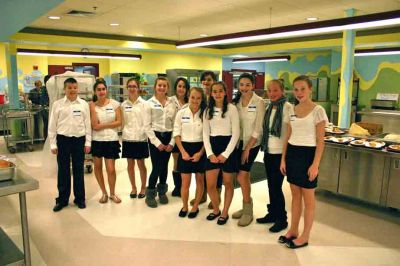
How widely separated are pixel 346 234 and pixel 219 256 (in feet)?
4.76

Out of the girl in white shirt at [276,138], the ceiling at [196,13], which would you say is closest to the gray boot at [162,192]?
the girl in white shirt at [276,138]

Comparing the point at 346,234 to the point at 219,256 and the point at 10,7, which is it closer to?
the point at 219,256

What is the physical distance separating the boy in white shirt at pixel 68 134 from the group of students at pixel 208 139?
0.01 metres

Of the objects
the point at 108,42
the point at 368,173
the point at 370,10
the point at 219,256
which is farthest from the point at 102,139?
the point at 108,42

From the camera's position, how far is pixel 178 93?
4.13 meters

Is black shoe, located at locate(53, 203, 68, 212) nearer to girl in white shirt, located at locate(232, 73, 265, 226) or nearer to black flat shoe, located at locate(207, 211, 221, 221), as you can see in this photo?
black flat shoe, located at locate(207, 211, 221, 221)

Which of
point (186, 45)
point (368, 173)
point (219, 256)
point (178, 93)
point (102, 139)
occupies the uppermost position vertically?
point (186, 45)

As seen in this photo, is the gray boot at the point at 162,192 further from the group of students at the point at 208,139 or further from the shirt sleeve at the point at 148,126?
the shirt sleeve at the point at 148,126

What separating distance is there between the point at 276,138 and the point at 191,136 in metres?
0.91

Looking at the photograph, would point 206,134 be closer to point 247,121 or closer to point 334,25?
point 247,121

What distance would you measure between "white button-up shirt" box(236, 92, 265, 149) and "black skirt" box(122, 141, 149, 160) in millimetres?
1390

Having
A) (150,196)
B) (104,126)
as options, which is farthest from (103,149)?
(150,196)

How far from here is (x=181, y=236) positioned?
133 inches

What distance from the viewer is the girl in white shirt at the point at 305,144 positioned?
2.87m
